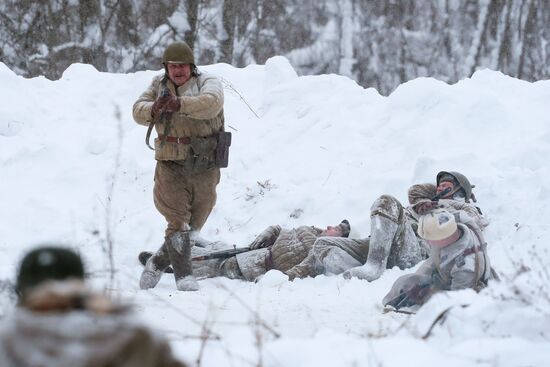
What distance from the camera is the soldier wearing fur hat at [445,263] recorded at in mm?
4961

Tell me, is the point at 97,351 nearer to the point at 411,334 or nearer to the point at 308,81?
the point at 411,334

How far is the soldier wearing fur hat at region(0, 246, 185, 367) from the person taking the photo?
4.99 ft


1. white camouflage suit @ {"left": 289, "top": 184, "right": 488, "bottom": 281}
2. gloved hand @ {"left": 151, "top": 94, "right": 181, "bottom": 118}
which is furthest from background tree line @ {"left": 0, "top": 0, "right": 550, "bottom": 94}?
gloved hand @ {"left": 151, "top": 94, "right": 181, "bottom": 118}

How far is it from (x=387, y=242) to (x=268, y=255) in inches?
37.0

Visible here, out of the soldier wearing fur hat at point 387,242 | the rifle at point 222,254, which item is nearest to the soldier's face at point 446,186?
the soldier wearing fur hat at point 387,242

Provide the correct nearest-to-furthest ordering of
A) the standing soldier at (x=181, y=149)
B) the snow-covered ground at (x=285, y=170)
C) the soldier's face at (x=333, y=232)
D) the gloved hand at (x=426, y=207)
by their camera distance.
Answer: the snow-covered ground at (x=285, y=170) → the gloved hand at (x=426, y=207) → the standing soldier at (x=181, y=149) → the soldier's face at (x=333, y=232)

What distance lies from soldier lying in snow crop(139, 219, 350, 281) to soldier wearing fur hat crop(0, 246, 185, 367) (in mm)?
4728

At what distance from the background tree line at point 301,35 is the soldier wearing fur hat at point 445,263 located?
1285cm

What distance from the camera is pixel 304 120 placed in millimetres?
10141

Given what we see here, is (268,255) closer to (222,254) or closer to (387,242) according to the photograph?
(222,254)

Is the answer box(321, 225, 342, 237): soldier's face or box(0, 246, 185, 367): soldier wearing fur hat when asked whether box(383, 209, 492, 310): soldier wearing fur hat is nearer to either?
box(321, 225, 342, 237): soldier's face

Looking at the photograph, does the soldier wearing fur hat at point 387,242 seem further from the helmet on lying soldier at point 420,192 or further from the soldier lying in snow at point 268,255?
the soldier lying in snow at point 268,255

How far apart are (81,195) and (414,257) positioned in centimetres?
386

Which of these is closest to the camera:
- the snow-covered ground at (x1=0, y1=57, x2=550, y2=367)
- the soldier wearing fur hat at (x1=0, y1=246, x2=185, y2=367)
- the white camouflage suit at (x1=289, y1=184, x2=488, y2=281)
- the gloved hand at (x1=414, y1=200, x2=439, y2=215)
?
the soldier wearing fur hat at (x1=0, y1=246, x2=185, y2=367)
